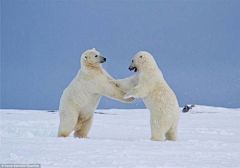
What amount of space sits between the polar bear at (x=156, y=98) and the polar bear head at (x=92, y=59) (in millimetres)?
927

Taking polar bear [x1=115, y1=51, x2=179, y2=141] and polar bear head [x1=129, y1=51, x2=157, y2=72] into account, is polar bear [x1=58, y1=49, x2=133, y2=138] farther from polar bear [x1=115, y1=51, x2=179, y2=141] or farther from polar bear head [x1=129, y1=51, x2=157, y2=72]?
polar bear [x1=115, y1=51, x2=179, y2=141]

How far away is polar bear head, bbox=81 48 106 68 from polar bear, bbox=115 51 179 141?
93 cm

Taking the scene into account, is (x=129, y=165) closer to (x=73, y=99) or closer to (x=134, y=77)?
(x=134, y=77)

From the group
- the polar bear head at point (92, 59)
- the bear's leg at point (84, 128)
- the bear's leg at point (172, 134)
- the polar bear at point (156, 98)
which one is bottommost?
the bear's leg at point (84, 128)

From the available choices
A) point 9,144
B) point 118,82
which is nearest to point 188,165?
point 9,144

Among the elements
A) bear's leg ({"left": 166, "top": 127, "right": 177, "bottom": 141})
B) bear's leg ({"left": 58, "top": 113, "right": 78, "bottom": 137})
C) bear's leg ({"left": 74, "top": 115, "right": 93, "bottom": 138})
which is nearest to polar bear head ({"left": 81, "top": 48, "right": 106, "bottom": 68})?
bear's leg ({"left": 58, "top": 113, "right": 78, "bottom": 137})

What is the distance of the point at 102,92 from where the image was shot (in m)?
6.89

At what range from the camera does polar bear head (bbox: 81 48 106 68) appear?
7179 millimetres

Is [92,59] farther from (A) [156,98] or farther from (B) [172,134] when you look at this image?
(B) [172,134]

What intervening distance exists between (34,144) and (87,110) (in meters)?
2.76

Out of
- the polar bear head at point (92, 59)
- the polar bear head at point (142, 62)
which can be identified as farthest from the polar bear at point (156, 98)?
the polar bear head at point (92, 59)

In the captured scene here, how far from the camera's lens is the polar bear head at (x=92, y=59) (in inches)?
283

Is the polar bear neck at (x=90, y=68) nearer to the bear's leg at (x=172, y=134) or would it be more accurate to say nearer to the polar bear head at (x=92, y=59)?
the polar bear head at (x=92, y=59)

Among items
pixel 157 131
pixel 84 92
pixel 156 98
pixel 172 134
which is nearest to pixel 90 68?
pixel 84 92
